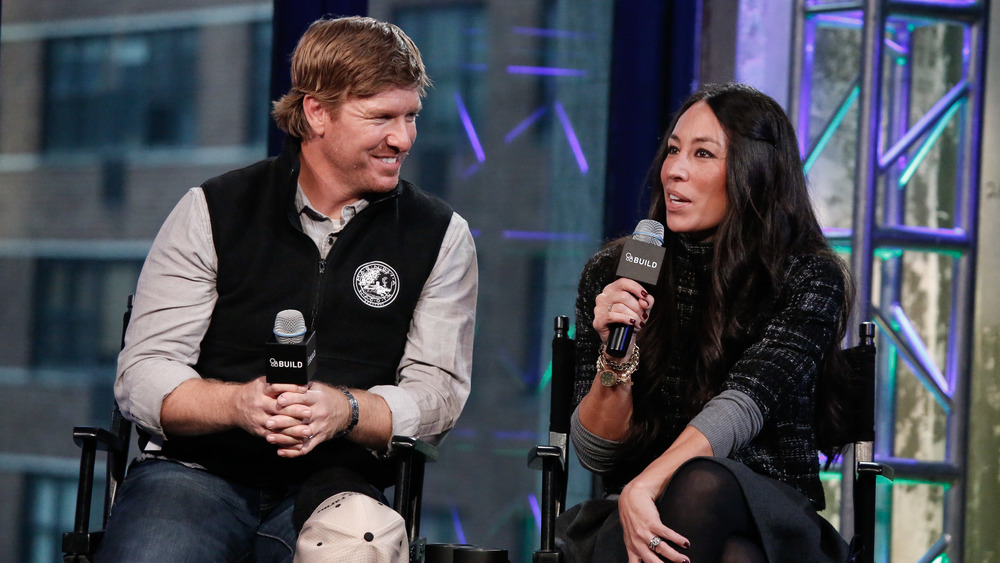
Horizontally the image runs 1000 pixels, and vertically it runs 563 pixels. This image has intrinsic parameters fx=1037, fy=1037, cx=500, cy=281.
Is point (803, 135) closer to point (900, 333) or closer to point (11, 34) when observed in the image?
point (900, 333)

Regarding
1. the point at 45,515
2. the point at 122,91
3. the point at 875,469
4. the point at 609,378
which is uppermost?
the point at 122,91

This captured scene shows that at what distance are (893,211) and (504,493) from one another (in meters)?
1.62

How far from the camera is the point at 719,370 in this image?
7.07 feet

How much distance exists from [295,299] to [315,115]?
0.40m

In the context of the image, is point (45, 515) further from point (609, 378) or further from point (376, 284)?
point (609, 378)

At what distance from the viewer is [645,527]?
1.80m

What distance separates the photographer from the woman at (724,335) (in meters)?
1.99

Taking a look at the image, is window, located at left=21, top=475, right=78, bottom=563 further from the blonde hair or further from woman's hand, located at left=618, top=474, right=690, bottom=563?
woman's hand, located at left=618, top=474, right=690, bottom=563

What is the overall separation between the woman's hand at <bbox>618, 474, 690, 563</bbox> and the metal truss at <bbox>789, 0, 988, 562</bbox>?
167cm

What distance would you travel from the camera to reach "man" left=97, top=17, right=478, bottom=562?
205 centimetres

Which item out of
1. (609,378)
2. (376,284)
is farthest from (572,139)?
(609,378)

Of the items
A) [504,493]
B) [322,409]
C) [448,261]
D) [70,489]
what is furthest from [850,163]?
[70,489]

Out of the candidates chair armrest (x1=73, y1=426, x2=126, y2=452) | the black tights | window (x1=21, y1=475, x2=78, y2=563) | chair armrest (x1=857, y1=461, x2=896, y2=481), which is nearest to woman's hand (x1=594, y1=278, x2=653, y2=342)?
the black tights

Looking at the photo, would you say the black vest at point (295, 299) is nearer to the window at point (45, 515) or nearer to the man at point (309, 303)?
the man at point (309, 303)
